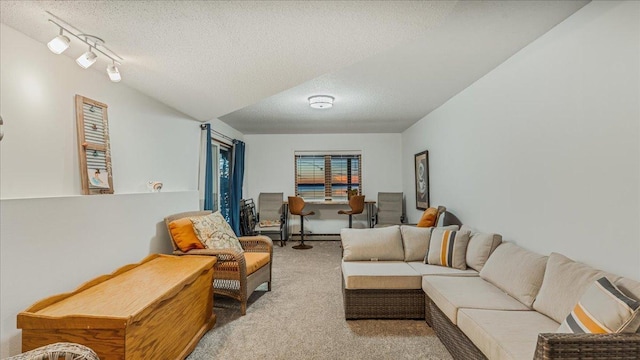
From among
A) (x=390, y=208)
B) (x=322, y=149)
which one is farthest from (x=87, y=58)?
(x=390, y=208)

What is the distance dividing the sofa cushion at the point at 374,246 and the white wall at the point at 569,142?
1.02 meters

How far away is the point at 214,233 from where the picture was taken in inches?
125

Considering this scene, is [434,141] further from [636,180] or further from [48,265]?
[48,265]

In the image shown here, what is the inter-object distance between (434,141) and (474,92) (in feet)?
4.70

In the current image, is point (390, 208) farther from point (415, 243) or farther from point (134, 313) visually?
point (134, 313)

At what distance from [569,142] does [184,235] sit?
3315 mm

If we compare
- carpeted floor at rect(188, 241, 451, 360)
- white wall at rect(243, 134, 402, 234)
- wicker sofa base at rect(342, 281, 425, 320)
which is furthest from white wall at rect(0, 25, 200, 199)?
white wall at rect(243, 134, 402, 234)

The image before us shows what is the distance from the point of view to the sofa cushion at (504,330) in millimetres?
1523

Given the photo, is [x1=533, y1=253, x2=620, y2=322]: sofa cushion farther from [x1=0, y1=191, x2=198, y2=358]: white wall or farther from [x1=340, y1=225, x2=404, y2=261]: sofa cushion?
[x1=0, y1=191, x2=198, y2=358]: white wall

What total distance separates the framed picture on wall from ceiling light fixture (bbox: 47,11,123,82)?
4.51 metres

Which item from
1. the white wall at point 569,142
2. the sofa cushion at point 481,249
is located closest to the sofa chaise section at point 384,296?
the sofa cushion at point 481,249

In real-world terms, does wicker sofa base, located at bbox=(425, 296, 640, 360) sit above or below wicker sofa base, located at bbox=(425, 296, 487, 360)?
above

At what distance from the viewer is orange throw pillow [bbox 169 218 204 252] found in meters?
2.99

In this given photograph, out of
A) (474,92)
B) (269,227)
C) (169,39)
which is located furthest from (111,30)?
(269,227)
